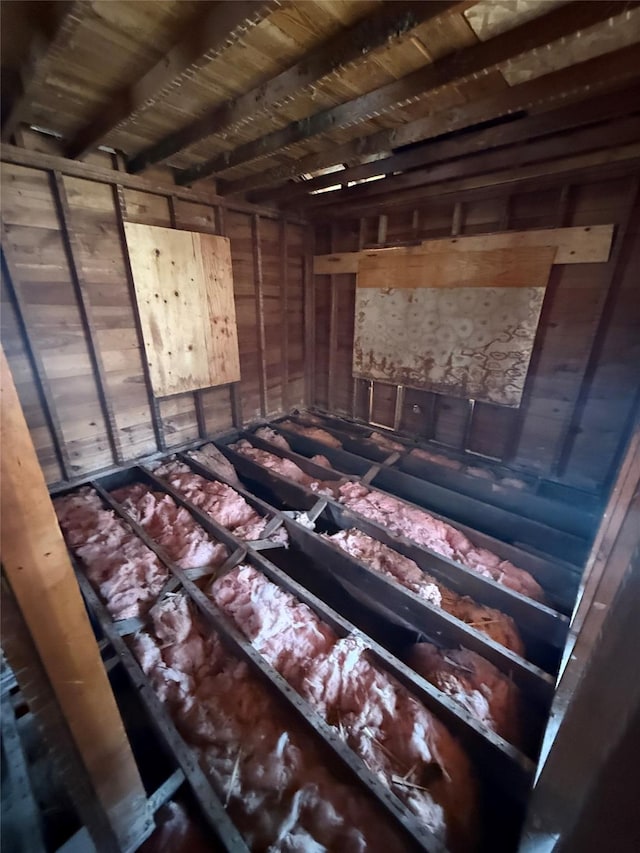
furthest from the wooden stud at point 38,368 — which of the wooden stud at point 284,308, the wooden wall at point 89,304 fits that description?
the wooden stud at point 284,308

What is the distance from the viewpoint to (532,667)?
1392 mm

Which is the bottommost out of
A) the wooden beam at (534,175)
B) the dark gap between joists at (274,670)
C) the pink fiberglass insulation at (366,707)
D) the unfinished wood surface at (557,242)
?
the pink fiberglass insulation at (366,707)

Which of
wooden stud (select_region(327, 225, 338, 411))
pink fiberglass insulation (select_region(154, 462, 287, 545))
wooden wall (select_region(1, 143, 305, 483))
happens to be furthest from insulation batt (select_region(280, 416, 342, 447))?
pink fiberglass insulation (select_region(154, 462, 287, 545))

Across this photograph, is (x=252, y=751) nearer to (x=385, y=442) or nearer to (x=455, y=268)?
(x=385, y=442)

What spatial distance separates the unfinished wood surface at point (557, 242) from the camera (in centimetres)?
245

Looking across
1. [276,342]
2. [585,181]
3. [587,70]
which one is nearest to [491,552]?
[587,70]

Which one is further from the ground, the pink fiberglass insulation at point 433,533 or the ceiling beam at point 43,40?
the ceiling beam at point 43,40

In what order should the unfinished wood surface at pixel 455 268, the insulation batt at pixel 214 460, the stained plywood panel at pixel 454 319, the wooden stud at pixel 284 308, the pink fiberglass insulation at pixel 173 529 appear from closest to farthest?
the pink fiberglass insulation at pixel 173 529
the unfinished wood surface at pixel 455 268
the stained plywood panel at pixel 454 319
the insulation batt at pixel 214 460
the wooden stud at pixel 284 308

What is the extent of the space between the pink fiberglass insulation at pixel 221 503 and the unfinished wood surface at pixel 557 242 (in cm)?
281

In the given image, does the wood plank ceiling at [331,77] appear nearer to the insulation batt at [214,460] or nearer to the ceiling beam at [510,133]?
the ceiling beam at [510,133]

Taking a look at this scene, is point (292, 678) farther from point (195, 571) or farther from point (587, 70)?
point (587, 70)

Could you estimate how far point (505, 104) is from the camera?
5.34ft

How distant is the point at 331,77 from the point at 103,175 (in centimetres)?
197

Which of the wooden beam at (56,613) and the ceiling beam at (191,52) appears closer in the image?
the wooden beam at (56,613)
